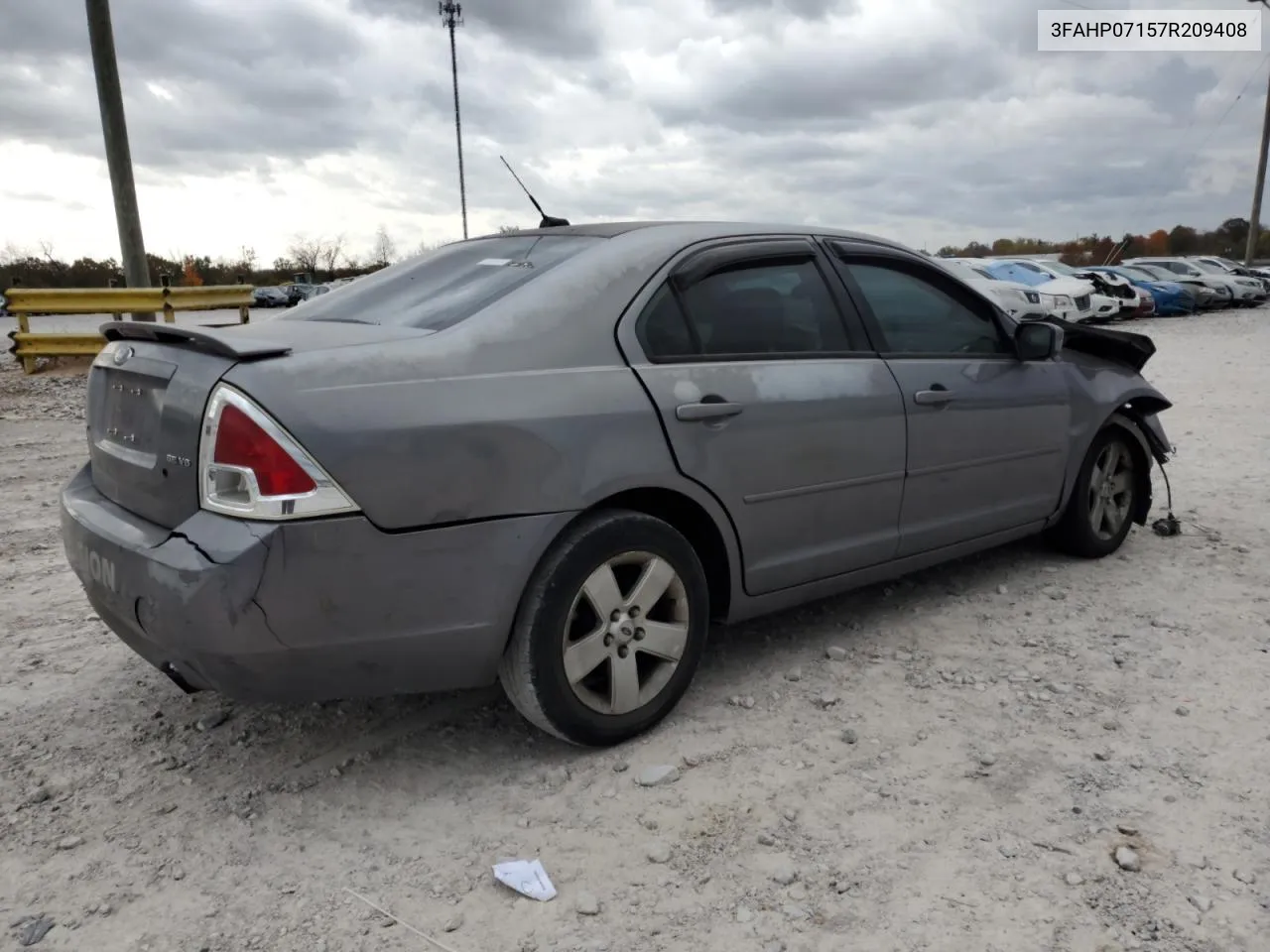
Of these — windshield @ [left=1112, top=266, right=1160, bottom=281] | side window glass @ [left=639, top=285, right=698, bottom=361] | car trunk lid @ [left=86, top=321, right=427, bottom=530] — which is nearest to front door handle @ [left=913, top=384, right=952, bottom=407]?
side window glass @ [left=639, top=285, right=698, bottom=361]

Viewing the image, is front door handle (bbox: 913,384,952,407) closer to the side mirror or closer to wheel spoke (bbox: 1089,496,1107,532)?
the side mirror

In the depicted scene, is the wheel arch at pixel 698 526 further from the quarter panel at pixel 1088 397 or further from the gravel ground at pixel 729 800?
the quarter panel at pixel 1088 397

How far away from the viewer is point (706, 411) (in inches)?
121

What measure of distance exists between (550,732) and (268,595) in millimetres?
930

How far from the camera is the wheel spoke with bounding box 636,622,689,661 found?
2971mm

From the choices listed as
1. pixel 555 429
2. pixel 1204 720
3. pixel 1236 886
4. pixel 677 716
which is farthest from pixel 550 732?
pixel 1204 720

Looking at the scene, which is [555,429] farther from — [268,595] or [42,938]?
[42,938]

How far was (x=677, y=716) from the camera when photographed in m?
3.19

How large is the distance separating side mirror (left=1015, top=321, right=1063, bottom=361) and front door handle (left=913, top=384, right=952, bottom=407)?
0.58m

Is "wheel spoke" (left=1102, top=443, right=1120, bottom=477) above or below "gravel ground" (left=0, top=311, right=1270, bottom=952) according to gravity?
above

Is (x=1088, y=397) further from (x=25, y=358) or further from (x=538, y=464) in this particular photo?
(x=25, y=358)

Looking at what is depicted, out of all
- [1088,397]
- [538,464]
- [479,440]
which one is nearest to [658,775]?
[538,464]

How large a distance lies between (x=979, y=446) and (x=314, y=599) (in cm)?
271

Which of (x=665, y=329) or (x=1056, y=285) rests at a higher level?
(x=665, y=329)
